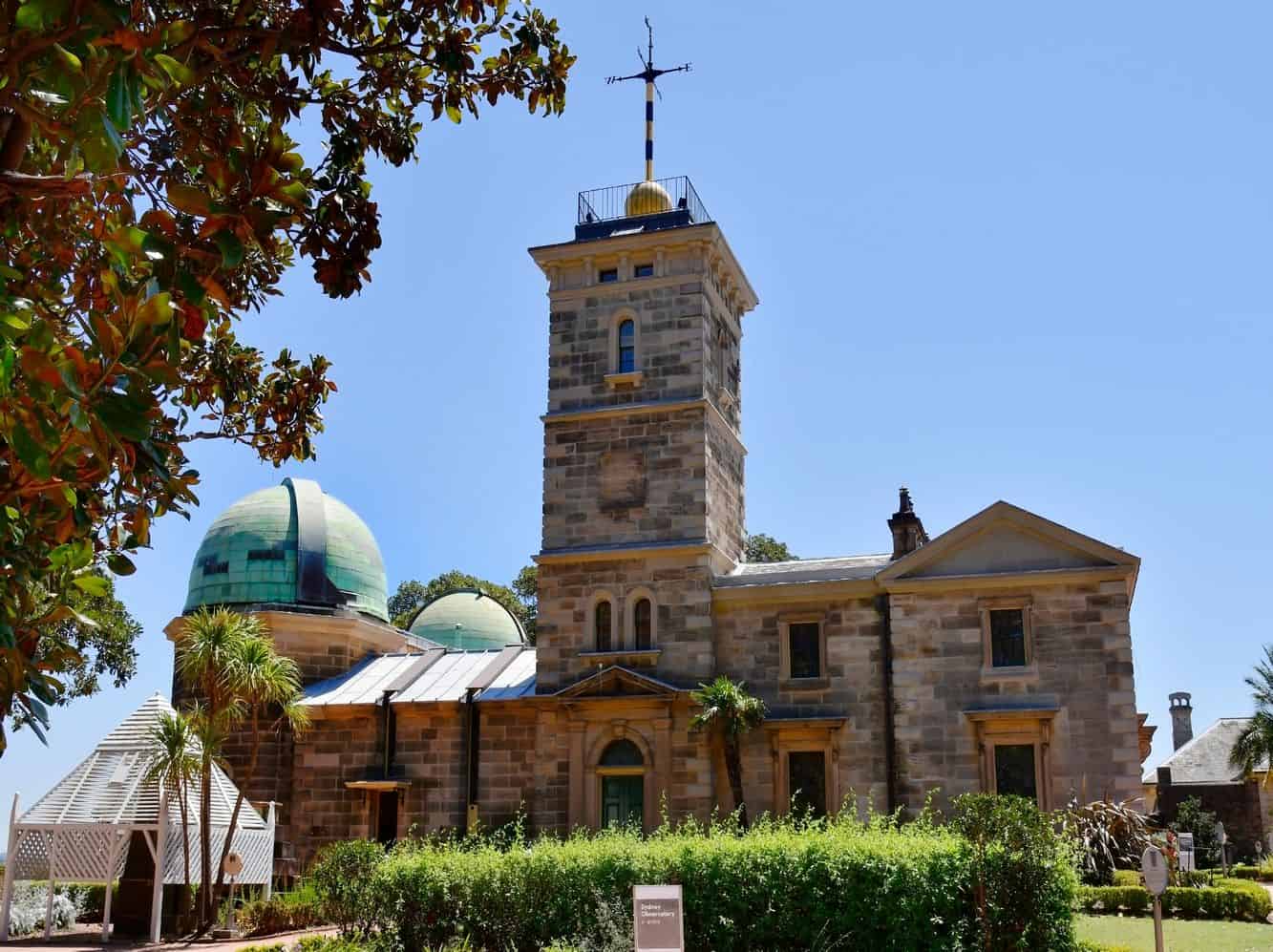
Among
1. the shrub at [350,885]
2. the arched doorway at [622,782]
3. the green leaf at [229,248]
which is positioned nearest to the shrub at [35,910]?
the shrub at [350,885]

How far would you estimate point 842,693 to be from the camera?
30797 mm

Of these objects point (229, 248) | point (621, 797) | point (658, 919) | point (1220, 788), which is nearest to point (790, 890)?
point (658, 919)

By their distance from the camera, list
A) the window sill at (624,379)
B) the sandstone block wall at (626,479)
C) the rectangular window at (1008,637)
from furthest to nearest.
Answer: the window sill at (624,379)
the sandstone block wall at (626,479)
the rectangular window at (1008,637)

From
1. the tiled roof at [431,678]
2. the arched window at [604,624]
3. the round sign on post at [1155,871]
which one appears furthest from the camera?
the tiled roof at [431,678]

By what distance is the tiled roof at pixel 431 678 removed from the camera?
34.4 meters

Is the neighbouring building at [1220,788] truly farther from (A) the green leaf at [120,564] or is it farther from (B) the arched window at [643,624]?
(A) the green leaf at [120,564]

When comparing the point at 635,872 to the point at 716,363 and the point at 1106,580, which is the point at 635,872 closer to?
the point at 1106,580

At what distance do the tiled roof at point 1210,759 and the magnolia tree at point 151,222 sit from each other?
50709 mm

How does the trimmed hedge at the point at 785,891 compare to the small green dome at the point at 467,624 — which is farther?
the small green dome at the point at 467,624

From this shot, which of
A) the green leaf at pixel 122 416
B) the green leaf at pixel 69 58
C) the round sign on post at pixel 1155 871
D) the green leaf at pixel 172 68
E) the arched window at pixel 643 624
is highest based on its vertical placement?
the arched window at pixel 643 624

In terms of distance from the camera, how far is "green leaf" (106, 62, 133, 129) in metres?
4.35

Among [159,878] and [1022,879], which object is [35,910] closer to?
[159,878]

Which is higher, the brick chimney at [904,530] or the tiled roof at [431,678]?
the brick chimney at [904,530]

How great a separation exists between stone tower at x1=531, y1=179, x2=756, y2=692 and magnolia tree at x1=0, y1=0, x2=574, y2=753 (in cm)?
2284
